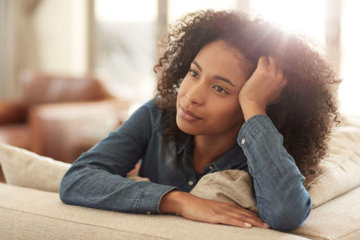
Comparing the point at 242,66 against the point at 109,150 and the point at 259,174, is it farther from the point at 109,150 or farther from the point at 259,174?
the point at 109,150

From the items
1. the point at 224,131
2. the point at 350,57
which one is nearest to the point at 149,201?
the point at 224,131

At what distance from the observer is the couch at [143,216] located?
40.1 inches

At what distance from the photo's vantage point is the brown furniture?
11.1 ft

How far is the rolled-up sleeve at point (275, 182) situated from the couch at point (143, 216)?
1.6 inches

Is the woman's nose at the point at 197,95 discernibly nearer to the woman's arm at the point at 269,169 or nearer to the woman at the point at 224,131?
the woman at the point at 224,131

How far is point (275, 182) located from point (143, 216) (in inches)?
13.0

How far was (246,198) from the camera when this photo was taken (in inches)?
45.8

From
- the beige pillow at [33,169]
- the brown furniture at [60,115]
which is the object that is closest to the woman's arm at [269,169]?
the beige pillow at [33,169]

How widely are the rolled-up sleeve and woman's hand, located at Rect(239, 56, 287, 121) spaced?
0.08 m

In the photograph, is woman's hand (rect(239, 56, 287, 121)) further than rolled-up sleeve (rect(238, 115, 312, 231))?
Yes

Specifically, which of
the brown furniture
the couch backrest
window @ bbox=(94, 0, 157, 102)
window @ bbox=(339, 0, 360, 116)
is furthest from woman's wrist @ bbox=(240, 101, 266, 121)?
window @ bbox=(94, 0, 157, 102)

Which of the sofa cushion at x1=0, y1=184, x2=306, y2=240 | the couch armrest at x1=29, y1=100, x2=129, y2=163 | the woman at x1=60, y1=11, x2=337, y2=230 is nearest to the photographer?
the sofa cushion at x1=0, y1=184, x2=306, y2=240

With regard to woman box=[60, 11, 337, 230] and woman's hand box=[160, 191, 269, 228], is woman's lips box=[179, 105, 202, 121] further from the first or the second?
woman's hand box=[160, 191, 269, 228]

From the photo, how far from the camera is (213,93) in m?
1.26
